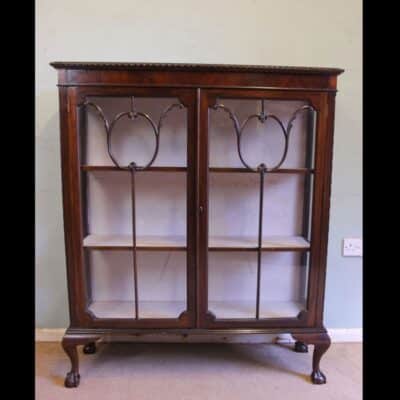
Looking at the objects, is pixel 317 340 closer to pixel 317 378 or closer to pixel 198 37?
pixel 317 378

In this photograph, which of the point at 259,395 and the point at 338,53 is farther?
the point at 338,53

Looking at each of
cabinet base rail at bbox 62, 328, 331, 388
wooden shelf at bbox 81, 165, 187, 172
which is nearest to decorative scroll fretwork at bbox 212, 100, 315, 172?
wooden shelf at bbox 81, 165, 187, 172

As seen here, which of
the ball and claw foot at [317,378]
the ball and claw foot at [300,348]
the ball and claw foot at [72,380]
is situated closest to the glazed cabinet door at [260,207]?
the ball and claw foot at [317,378]

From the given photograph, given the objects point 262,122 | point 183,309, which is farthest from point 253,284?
point 262,122

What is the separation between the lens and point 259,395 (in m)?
1.54

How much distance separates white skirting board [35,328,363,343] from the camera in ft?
6.37

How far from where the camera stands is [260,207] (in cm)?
161

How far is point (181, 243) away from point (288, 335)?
876 mm

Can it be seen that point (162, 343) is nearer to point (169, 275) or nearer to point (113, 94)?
point (169, 275)

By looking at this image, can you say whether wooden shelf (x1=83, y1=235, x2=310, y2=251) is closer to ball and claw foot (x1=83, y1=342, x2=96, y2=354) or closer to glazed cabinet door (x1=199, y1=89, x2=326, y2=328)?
glazed cabinet door (x1=199, y1=89, x2=326, y2=328)

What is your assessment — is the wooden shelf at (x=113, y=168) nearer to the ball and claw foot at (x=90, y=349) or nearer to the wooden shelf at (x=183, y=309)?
the wooden shelf at (x=183, y=309)
